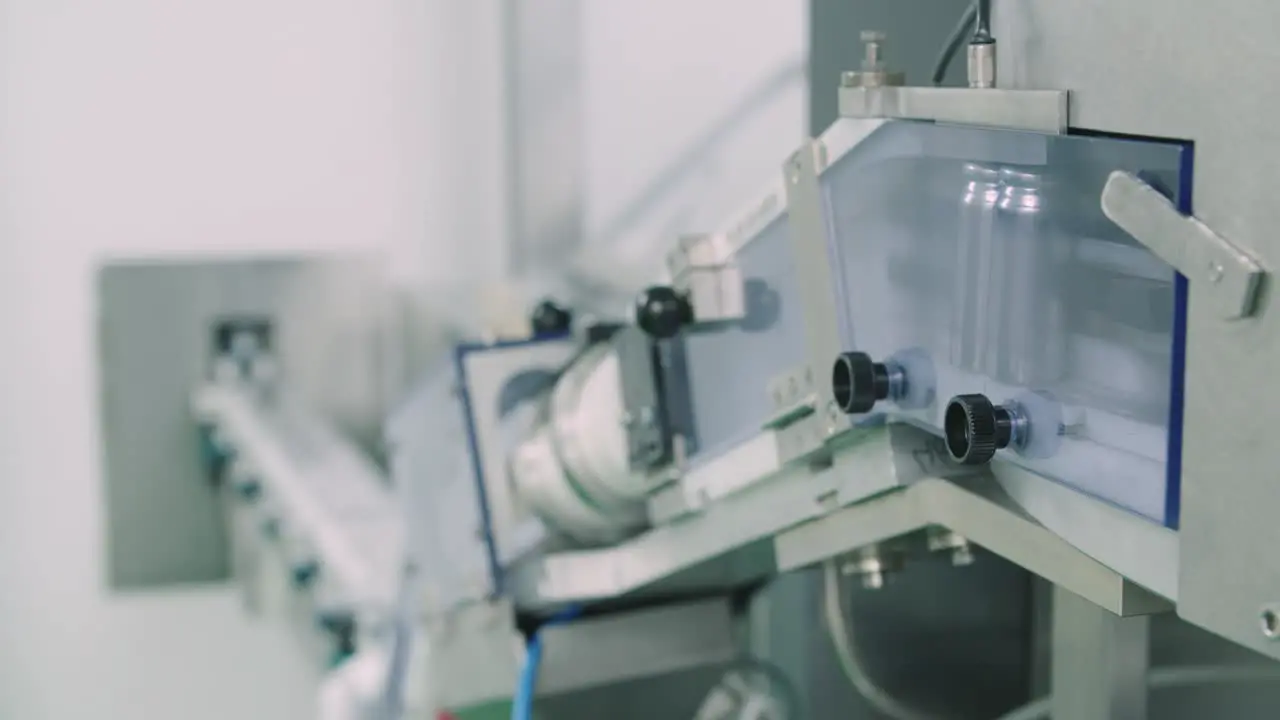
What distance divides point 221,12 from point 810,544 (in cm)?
145

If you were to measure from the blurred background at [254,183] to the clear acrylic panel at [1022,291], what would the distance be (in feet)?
3.29

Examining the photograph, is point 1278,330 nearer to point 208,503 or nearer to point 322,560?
point 322,560

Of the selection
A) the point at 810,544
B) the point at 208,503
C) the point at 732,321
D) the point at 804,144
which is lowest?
the point at 208,503

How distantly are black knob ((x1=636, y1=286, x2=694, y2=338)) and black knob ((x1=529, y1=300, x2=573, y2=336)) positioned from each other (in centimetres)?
24

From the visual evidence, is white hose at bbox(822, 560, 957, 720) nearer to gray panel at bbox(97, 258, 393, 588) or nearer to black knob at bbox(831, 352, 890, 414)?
black knob at bbox(831, 352, 890, 414)

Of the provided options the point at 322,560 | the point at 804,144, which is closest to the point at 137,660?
the point at 322,560

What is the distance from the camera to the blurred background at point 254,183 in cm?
185

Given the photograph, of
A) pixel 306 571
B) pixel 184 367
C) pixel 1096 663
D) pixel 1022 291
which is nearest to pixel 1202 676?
pixel 1096 663

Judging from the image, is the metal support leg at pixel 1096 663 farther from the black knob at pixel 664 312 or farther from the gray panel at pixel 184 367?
the gray panel at pixel 184 367

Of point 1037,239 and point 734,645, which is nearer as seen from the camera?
point 1037,239

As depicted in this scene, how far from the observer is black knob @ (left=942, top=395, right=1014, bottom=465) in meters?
0.58

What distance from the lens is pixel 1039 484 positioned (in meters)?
A: 0.61

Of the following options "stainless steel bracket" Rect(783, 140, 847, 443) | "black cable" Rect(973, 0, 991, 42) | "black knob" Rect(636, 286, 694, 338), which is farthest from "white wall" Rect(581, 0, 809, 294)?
"black cable" Rect(973, 0, 991, 42)

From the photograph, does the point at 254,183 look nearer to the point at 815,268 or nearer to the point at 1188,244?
the point at 815,268
